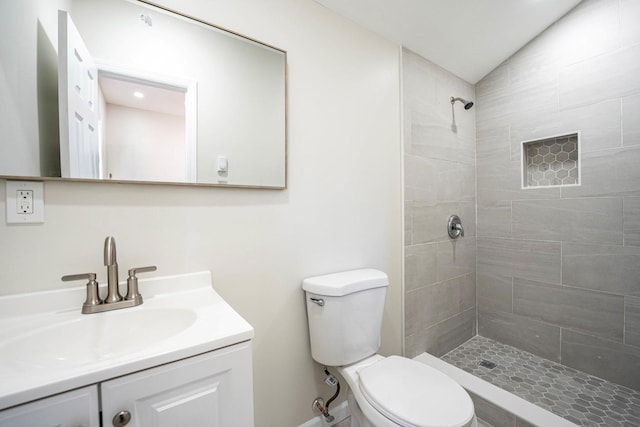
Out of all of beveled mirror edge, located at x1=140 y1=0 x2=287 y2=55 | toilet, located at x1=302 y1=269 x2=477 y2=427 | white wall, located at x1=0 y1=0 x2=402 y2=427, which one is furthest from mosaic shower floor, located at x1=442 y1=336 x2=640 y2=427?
beveled mirror edge, located at x1=140 y1=0 x2=287 y2=55

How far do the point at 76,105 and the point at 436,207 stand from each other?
1.95 metres

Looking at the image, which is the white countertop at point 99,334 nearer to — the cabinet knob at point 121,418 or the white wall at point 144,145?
the cabinet knob at point 121,418

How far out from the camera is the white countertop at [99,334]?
53 cm

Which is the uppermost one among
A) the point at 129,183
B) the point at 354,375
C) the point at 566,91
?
the point at 566,91

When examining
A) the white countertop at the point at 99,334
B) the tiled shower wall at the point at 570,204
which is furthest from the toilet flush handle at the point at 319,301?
the tiled shower wall at the point at 570,204

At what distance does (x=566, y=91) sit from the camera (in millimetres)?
1790

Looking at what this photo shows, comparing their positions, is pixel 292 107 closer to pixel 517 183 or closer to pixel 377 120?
pixel 377 120

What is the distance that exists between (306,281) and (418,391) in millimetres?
625

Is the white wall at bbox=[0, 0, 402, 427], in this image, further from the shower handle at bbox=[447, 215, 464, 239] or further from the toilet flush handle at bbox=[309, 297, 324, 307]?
the shower handle at bbox=[447, 215, 464, 239]

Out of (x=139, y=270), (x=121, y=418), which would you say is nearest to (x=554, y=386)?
(x=121, y=418)

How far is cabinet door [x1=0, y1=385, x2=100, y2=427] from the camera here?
1.59ft

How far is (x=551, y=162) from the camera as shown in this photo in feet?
6.38

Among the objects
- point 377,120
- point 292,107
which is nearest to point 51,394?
point 292,107

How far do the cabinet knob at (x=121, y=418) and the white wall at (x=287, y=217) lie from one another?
519 millimetres
